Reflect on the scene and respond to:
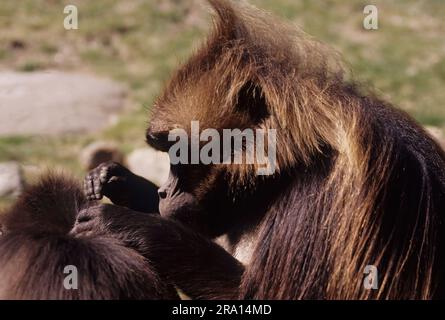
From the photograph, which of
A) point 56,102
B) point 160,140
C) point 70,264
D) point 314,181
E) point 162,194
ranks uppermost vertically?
point 56,102

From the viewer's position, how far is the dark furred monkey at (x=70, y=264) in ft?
11.7

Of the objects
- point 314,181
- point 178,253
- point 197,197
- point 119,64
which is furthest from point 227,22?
point 119,64

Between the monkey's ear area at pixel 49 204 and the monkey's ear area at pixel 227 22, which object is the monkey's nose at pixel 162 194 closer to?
the monkey's ear area at pixel 49 204

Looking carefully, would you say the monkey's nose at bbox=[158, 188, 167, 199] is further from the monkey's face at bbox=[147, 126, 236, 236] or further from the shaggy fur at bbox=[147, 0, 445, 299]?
the shaggy fur at bbox=[147, 0, 445, 299]

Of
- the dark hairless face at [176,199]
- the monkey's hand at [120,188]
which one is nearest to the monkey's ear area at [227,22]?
the dark hairless face at [176,199]

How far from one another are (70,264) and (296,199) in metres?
1.07

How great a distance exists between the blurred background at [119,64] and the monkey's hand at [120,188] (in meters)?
2.55

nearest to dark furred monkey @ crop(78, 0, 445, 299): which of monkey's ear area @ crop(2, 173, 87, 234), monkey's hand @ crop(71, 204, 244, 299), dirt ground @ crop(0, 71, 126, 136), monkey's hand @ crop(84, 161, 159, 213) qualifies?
monkey's hand @ crop(71, 204, 244, 299)

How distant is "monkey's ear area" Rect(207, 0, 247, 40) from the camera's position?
4340 mm

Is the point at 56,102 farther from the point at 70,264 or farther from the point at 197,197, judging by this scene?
the point at 70,264

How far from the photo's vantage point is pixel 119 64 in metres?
11.1

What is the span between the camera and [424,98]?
997 centimetres
